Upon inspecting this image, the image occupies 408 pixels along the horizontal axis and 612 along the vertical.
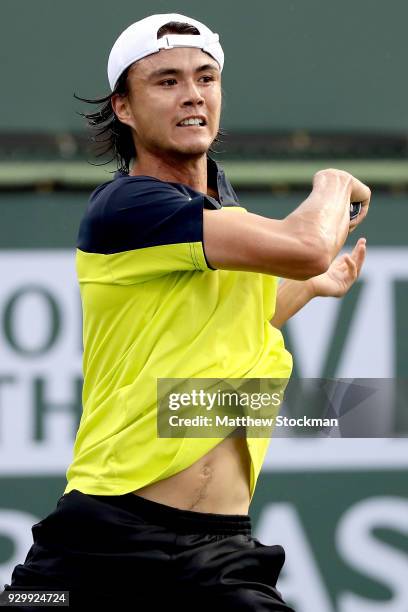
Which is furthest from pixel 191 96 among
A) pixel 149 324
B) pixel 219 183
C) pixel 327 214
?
pixel 149 324

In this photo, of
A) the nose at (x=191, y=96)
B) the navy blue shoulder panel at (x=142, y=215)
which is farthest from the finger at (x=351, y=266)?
the nose at (x=191, y=96)

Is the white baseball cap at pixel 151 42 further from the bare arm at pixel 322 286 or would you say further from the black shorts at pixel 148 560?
the black shorts at pixel 148 560

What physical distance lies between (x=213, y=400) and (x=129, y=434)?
0.69 feet

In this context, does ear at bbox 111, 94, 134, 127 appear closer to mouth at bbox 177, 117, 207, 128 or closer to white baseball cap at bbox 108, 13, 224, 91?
white baseball cap at bbox 108, 13, 224, 91

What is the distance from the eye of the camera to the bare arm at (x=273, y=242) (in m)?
2.97

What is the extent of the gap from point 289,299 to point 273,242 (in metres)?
0.63

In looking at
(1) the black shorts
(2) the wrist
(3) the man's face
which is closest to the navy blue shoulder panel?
(3) the man's face

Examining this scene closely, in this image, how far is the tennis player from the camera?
119 inches

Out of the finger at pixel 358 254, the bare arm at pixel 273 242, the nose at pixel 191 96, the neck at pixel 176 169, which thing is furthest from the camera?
the finger at pixel 358 254

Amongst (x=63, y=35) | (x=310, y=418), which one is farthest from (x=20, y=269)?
(x=310, y=418)

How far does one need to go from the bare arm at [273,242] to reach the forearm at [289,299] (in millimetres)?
517

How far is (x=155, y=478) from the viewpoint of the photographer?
→ 306cm

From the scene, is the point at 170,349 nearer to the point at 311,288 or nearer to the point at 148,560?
the point at 148,560

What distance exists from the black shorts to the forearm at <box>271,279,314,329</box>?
650 millimetres
